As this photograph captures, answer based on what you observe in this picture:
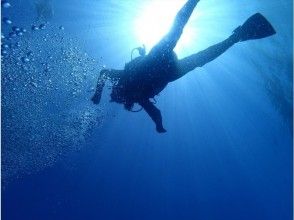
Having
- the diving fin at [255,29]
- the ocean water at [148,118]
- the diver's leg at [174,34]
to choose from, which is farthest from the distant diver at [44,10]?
the diving fin at [255,29]

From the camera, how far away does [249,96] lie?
23.3 m

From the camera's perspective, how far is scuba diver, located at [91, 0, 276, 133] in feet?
19.0

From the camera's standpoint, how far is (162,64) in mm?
5836

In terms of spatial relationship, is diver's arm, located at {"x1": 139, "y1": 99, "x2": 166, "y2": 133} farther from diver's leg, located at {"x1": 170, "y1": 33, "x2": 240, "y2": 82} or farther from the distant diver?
the distant diver

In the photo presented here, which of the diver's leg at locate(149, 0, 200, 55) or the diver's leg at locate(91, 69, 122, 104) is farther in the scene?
the diver's leg at locate(91, 69, 122, 104)

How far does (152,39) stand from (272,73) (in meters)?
9.36

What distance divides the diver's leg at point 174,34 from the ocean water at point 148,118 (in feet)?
4.25

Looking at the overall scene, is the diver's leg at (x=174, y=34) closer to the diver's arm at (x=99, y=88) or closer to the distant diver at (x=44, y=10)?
the diver's arm at (x=99, y=88)

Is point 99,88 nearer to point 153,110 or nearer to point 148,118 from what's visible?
point 153,110

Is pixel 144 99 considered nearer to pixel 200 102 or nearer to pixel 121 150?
pixel 200 102

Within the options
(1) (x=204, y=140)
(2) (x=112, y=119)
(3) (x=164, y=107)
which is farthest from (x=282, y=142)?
(2) (x=112, y=119)

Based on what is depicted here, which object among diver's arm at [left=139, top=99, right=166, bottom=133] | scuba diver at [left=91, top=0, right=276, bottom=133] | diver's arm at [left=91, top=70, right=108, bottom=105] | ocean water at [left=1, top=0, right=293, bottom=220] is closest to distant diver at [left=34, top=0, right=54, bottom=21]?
ocean water at [left=1, top=0, right=293, bottom=220]

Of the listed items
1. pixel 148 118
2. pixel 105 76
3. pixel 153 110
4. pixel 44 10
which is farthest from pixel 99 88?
pixel 148 118

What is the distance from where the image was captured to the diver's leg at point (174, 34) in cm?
572
